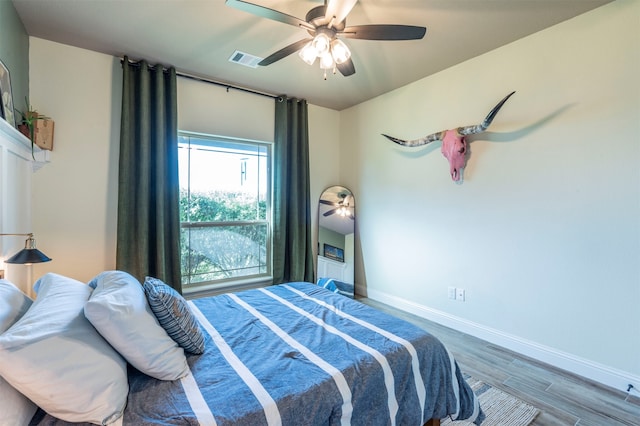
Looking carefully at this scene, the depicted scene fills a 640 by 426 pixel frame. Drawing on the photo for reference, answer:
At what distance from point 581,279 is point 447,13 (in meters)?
2.19

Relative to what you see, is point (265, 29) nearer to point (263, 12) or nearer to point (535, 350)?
point (263, 12)

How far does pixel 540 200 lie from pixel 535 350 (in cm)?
123

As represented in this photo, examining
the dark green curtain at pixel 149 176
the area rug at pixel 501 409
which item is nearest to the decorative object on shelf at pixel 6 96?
the dark green curtain at pixel 149 176

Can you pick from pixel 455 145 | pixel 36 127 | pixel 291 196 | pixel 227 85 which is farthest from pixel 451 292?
pixel 36 127

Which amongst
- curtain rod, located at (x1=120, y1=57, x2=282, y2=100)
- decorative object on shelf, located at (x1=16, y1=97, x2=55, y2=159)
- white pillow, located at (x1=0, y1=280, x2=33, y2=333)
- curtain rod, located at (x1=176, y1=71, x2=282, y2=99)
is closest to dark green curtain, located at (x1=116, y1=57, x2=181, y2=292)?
curtain rod, located at (x1=120, y1=57, x2=282, y2=100)

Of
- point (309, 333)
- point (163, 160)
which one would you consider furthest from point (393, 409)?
point (163, 160)

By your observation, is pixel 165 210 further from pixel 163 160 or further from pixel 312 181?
pixel 312 181

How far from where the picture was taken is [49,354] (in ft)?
3.11

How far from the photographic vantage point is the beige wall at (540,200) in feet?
6.85

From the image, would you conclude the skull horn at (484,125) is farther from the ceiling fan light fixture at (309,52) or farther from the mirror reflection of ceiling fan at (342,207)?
the mirror reflection of ceiling fan at (342,207)

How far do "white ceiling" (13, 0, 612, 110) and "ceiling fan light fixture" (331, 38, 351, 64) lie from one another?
1.25ft

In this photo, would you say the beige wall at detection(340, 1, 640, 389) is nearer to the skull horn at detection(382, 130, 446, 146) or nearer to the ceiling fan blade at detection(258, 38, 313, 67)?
the skull horn at detection(382, 130, 446, 146)

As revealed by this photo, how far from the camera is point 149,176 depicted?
2928 mm

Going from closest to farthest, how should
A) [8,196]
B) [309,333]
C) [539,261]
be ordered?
[309,333] → [8,196] → [539,261]
